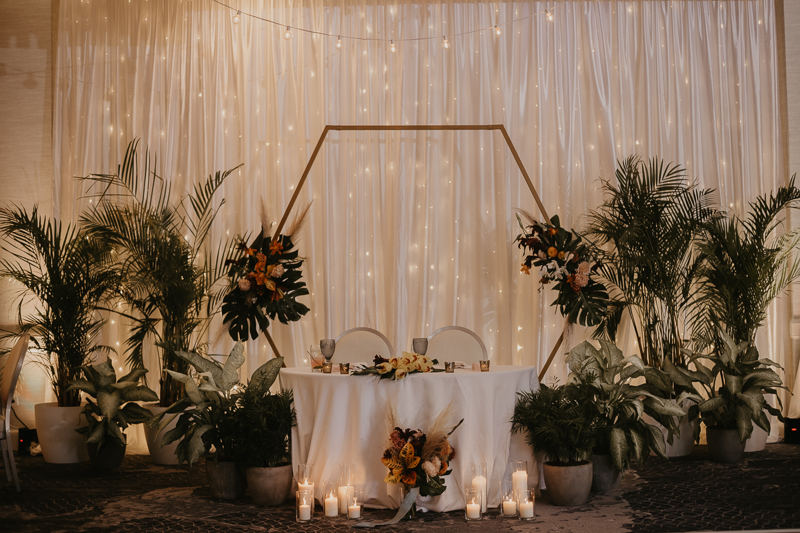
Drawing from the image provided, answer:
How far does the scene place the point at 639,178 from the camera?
5.46m

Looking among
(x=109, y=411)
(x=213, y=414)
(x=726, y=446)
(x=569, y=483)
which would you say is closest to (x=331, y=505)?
(x=213, y=414)

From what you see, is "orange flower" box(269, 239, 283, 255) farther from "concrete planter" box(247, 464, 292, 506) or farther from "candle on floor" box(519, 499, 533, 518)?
"candle on floor" box(519, 499, 533, 518)

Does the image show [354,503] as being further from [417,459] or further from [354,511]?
[417,459]

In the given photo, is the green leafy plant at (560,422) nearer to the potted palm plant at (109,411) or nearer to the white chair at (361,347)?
the white chair at (361,347)

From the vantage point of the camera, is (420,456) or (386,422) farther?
(386,422)

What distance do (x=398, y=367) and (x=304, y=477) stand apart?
0.72 meters

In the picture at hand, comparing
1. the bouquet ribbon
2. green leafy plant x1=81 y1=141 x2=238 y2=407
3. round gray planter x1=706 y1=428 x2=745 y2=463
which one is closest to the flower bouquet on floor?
the bouquet ribbon

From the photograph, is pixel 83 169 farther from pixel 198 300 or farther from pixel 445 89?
A: pixel 445 89

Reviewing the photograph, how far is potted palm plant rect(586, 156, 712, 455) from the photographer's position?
488 cm

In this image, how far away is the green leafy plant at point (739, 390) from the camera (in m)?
4.40

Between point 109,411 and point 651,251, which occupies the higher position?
point 651,251

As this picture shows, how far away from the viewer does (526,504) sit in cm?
339

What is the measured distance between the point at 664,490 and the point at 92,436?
3.48 metres

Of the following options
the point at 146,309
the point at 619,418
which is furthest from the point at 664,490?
the point at 146,309
